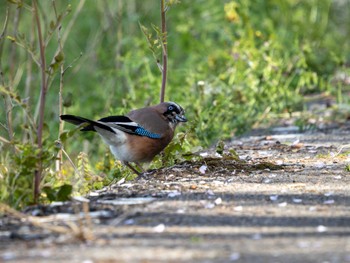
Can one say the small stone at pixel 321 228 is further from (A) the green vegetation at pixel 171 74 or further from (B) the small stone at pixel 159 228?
(A) the green vegetation at pixel 171 74

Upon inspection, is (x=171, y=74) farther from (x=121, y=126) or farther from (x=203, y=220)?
(x=203, y=220)

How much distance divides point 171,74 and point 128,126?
11.6 ft

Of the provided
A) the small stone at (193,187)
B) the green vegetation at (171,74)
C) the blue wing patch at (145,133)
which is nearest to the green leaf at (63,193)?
the green vegetation at (171,74)

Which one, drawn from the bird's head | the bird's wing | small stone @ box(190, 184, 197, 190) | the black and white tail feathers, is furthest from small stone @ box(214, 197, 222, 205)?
the bird's head

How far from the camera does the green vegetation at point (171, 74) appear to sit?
5445mm

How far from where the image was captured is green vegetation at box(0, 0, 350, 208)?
545 centimetres

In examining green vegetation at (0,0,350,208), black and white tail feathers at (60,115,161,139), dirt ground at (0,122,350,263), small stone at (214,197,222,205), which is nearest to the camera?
dirt ground at (0,122,350,263)

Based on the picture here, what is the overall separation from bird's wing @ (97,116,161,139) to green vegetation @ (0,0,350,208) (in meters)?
0.20

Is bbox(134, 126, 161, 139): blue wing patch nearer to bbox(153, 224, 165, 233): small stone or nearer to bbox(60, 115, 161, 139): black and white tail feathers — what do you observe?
bbox(60, 115, 161, 139): black and white tail feathers

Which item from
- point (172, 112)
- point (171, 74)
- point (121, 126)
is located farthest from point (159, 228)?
point (171, 74)

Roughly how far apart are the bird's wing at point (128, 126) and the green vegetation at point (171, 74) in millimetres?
204

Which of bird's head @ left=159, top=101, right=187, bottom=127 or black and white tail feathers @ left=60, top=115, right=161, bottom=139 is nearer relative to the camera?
black and white tail feathers @ left=60, top=115, right=161, bottom=139

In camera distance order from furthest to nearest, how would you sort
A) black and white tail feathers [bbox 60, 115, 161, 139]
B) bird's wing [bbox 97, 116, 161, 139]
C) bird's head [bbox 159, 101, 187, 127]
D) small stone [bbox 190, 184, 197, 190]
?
1. bird's head [bbox 159, 101, 187, 127]
2. bird's wing [bbox 97, 116, 161, 139]
3. black and white tail feathers [bbox 60, 115, 161, 139]
4. small stone [bbox 190, 184, 197, 190]

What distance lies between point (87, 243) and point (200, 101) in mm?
4713
